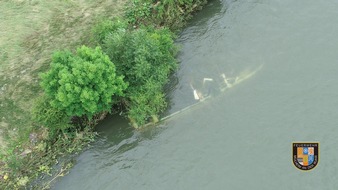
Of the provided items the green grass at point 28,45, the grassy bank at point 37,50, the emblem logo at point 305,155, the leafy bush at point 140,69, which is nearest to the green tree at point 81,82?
the leafy bush at point 140,69

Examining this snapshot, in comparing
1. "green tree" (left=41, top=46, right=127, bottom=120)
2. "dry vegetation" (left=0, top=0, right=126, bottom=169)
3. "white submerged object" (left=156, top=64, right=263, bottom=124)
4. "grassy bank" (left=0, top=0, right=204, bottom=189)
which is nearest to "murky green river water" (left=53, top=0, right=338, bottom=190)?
"white submerged object" (left=156, top=64, right=263, bottom=124)

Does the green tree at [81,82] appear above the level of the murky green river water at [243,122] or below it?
above

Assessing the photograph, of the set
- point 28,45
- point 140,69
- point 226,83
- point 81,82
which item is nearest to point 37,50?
point 28,45

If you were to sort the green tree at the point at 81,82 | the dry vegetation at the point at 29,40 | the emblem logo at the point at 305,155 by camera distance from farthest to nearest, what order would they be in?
1. the dry vegetation at the point at 29,40
2. the emblem logo at the point at 305,155
3. the green tree at the point at 81,82

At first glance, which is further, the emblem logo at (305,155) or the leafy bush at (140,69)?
the leafy bush at (140,69)

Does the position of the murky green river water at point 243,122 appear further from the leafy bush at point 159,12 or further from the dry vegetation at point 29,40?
the dry vegetation at point 29,40

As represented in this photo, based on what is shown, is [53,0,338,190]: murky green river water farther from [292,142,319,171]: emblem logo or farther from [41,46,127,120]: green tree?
[41,46,127,120]: green tree

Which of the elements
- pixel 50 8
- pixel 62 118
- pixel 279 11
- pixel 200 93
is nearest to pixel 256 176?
pixel 200 93
